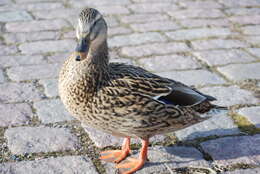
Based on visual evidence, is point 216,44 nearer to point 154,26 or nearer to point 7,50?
point 154,26

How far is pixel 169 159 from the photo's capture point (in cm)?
351

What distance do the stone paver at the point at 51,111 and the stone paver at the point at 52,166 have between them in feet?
2.05

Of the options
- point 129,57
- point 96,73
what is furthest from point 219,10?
point 96,73

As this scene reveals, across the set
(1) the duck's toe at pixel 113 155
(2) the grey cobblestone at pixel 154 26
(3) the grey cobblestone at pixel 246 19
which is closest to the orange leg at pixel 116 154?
(1) the duck's toe at pixel 113 155

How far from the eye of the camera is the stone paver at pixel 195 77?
4.69 m

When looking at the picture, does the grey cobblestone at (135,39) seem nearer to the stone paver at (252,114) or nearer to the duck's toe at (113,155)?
the stone paver at (252,114)

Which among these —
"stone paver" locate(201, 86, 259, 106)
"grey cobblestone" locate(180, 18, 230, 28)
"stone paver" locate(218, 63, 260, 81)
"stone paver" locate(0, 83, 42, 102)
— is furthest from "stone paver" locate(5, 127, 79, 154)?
"grey cobblestone" locate(180, 18, 230, 28)

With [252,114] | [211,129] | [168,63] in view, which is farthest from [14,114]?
[252,114]

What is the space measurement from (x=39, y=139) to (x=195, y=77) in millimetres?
1934

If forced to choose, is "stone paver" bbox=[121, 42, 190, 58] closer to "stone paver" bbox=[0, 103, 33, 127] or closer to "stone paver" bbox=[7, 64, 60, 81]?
"stone paver" bbox=[7, 64, 60, 81]

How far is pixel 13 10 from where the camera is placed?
22.0 ft

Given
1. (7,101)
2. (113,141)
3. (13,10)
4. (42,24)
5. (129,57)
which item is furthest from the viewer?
(13,10)

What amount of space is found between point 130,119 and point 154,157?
49 centimetres

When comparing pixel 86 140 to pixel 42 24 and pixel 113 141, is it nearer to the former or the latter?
pixel 113 141
